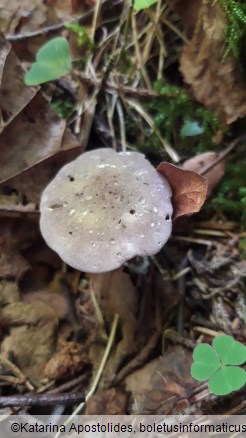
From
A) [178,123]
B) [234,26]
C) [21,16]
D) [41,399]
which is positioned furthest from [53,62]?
[41,399]

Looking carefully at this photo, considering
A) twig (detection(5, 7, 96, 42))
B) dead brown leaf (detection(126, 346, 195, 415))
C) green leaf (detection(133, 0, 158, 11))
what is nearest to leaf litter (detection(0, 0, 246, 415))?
dead brown leaf (detection(126, 346, 195, 415))

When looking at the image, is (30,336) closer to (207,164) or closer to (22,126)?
(22,126)

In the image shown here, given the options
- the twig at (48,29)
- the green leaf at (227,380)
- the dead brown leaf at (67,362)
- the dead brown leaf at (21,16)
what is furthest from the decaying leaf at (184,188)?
the dead brown leaf at (21,16)

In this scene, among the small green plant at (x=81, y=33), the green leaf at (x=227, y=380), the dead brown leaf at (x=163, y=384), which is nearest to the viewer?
the green leaf at (x=227, y=380)

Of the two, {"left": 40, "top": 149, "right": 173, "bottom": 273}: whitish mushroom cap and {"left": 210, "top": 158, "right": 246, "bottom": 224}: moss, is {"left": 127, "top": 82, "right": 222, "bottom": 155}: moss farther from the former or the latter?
{"left": 40, "top": 149, "right": 173, "bottom": 273}: whitish mushroom cap

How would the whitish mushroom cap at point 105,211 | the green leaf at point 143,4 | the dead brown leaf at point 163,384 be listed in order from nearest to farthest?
1. the whitish mushroom cap at point 105,211
2. the dead brown leaf at point 163,384
3. the green leaf at point 143,4

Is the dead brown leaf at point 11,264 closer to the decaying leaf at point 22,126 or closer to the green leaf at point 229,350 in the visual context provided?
the decaying leaf at point 22,126

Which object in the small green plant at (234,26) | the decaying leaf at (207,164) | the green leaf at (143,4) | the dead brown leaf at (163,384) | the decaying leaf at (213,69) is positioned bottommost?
the dead brown leaf at (163,384)

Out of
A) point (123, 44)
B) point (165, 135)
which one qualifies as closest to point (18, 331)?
point (165, 135)
